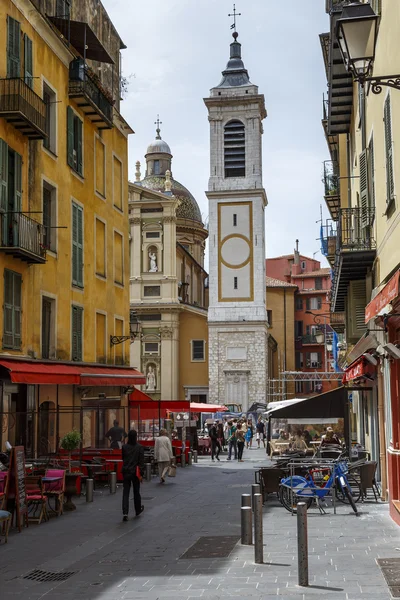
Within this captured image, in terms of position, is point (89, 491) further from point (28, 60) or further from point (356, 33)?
point (356, 33)

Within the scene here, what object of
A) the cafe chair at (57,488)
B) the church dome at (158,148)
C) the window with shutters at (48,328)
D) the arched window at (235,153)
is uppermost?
the church dome at (158,148)

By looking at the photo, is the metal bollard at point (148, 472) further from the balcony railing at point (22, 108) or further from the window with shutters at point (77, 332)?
the balcony railing at point (22, 108)

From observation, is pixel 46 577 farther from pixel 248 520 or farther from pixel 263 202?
Answer: pixel 263 202

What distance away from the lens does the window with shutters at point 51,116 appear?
77.4 ft

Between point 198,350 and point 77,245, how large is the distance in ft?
119

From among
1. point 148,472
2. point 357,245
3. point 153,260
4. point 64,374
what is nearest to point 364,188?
point 357,245

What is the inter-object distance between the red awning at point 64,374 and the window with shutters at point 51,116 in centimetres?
581

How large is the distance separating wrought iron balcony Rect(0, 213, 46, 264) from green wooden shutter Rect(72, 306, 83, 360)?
14.6 ft

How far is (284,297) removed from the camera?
81938 mm

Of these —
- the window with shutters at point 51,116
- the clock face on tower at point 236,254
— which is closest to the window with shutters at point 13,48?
the window with shutters at point 51,116

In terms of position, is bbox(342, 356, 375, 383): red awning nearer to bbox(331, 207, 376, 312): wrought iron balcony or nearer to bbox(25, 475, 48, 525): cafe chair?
bbox(331, 207, 376, 312): wrought iron balcony

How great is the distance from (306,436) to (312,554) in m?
19.5

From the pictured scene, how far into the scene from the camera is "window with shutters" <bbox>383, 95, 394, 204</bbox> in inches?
484

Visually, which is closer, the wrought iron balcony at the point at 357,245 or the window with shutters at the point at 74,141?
the wrought iron balcony at the point at 357,245
